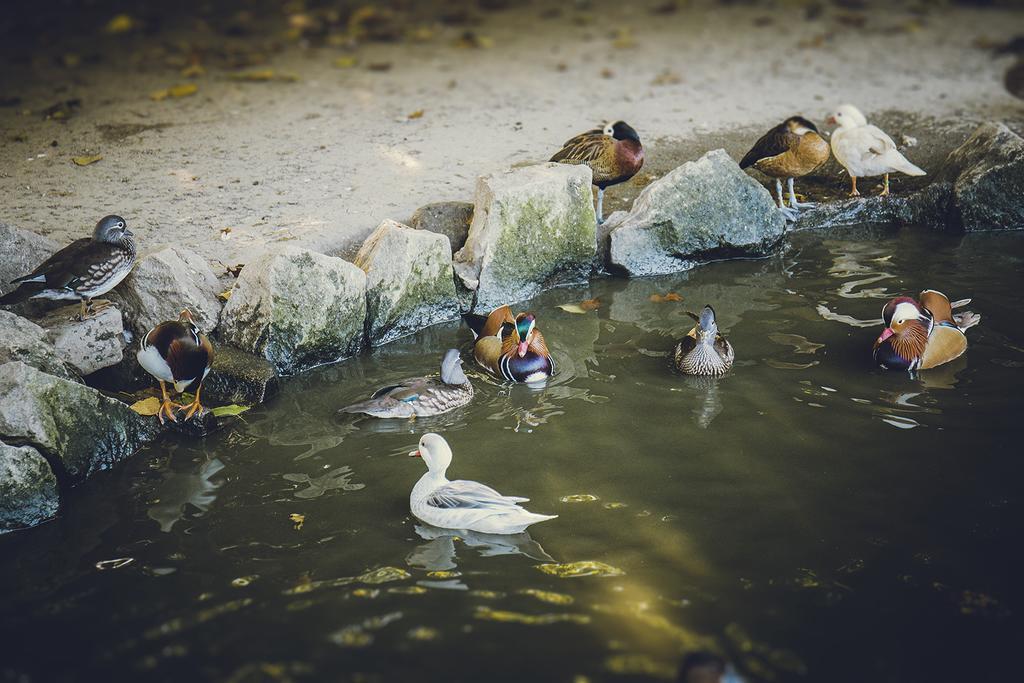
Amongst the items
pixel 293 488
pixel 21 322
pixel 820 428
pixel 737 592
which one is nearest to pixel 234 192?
pixel 21 322

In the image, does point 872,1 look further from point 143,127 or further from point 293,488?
point 293,488

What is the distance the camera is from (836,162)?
9.28 metres

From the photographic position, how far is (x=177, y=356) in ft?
18.2

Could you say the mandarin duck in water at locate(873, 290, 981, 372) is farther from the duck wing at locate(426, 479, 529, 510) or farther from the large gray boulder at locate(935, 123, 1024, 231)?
the duck wing at locate(426, 479, 529, 510)

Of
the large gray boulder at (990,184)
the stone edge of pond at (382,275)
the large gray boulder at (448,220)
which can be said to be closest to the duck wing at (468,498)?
the stone edge of pond at (382,275)

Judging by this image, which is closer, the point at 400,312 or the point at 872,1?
the point at 400,312

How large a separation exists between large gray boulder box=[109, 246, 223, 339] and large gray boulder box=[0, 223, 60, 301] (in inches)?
20.9

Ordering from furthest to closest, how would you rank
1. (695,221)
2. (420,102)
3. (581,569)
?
1. (420,102)
2. (695,221)
3. (581,569)

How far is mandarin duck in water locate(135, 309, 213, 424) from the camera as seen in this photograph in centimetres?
552

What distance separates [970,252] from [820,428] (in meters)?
3.32

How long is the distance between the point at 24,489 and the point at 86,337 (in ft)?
4.73

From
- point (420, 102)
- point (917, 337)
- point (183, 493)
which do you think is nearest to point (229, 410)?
point (183, 493)

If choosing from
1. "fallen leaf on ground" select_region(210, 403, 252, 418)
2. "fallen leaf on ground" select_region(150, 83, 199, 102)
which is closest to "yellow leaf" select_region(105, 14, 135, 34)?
"fallen leaf on ground" select_region(150, 83, 199, 102)

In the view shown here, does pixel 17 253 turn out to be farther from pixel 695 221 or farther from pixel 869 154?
pixel 869 154
